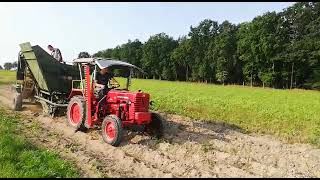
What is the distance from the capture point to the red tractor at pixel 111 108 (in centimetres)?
1134

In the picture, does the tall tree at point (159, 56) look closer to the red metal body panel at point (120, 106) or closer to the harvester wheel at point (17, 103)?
the harvester wheel at point (17, 103)

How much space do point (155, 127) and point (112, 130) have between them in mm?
1762

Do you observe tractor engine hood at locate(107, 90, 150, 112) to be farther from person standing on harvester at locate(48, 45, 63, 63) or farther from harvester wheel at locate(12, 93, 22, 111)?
harvester wheel at locate(12, 93, 22, 111)

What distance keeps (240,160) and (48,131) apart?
20.7ft

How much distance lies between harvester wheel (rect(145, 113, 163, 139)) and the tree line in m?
41.9

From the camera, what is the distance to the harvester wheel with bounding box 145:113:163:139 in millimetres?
12359

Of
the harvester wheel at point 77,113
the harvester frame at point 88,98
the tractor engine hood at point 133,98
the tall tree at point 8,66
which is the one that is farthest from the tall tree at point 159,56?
the tall tree at point 8,66

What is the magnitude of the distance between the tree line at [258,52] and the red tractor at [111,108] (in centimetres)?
4158

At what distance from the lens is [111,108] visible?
12086 millimetres

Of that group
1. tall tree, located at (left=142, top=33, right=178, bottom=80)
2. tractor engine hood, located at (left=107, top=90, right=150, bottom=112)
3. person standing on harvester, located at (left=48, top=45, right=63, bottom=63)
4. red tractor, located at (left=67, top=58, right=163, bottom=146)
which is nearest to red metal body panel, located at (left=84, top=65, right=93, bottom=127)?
red tractor, located at (left=67, top=58, right=163, bottom=146)

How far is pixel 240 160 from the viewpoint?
9820 mm

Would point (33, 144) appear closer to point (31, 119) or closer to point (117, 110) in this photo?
point (117, 110)

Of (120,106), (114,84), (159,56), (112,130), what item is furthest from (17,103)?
(159,56)

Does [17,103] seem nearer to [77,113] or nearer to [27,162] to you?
[77,113]
